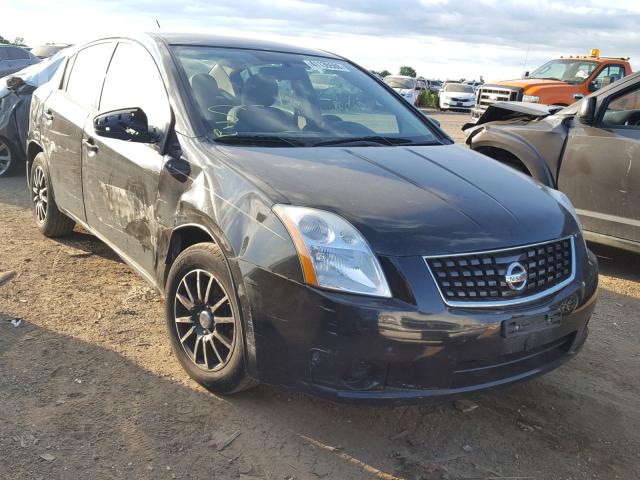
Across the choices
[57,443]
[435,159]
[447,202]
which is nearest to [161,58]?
[435,159]

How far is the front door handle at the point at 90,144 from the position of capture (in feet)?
13.2

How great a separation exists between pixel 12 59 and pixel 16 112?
12.8 meters

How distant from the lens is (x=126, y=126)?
3.37m

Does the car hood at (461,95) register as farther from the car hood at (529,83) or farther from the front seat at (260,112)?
the front seat at (260,112)

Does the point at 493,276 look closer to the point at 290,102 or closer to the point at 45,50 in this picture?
the point at 290,102

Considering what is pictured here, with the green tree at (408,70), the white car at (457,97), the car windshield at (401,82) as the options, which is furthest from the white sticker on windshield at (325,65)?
the green tree at (408,70)

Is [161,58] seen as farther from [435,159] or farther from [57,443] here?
[57,443]

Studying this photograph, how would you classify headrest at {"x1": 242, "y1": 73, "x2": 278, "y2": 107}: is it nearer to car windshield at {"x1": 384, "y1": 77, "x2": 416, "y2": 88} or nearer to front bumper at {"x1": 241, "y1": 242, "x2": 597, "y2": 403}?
front bumper at {"x1": 241, "y1": 242, "x2": 597, "y2": 403}

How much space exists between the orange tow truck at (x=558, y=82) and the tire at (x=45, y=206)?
10344 mm

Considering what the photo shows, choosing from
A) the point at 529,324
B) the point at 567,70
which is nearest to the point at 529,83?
the point at 567,70

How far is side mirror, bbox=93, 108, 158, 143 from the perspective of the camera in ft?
11.0

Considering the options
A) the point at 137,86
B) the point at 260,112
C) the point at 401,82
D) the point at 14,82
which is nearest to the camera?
the point at 260,112

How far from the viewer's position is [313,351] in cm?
253

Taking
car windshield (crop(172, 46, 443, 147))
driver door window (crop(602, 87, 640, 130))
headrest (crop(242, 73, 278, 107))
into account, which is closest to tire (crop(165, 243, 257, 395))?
car windshield (crop(172, 46, 443, 147))
